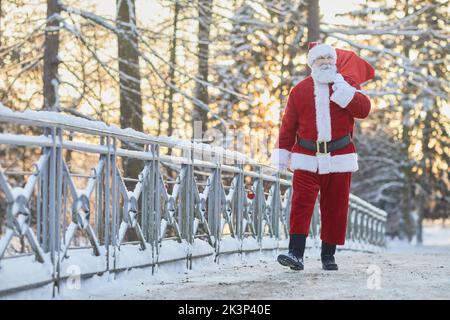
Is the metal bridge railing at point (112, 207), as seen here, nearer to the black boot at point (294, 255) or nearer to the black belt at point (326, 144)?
the black boot at point (294, 255)

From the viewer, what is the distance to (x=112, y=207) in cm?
689

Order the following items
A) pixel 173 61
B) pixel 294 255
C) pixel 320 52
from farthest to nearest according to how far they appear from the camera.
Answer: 1. pixel 173 61
2. pixel 320 52
3. pixel 294 255

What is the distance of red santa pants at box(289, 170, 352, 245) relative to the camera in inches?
315

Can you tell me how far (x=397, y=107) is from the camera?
114ft

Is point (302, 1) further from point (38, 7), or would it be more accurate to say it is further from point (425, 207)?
point (425, 207)

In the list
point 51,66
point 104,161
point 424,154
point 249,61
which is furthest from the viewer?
point 424,154

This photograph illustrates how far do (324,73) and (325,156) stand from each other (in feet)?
2.32

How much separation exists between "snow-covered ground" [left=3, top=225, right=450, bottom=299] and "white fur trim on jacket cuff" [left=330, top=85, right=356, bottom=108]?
1398 mm

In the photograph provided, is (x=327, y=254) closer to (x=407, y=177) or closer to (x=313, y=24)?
(x=313, y=24)

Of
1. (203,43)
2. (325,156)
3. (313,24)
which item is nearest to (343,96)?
(325,156)

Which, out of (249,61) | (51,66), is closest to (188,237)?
Answer: (51,66)

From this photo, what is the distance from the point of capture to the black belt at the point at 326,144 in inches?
313

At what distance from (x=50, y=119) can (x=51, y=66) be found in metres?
8.21
